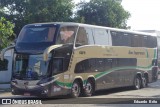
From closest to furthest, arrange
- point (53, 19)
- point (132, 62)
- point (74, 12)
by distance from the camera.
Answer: point (132, 62)
point (53, 19)
point (74, 12)

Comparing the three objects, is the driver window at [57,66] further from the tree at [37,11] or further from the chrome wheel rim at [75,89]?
the tree at [37,11]

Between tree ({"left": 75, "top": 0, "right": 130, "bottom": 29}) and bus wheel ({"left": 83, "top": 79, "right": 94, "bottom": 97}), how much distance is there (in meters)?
27.2

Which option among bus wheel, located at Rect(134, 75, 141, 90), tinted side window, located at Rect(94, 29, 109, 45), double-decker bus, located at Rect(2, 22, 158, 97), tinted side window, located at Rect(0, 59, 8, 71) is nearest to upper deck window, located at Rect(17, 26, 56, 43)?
double-decker bus, located at Rect(2, 22, 158, 97)

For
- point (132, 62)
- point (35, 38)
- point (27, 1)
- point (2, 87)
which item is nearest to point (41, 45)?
point (35, 38)

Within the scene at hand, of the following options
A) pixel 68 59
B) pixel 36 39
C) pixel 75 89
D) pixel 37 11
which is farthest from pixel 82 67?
pixel 37 11

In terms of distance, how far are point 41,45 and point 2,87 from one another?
9.97 meters

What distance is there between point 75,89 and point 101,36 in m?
3.68

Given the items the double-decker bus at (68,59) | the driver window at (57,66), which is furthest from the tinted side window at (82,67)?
the driver window at (57,66)

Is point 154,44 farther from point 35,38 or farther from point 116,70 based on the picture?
point 35,38


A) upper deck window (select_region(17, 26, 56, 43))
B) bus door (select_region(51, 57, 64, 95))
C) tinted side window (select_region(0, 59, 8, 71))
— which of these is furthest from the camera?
tinted side window (select_region(0, 59, 8, 71))

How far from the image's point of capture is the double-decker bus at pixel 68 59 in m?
16.2

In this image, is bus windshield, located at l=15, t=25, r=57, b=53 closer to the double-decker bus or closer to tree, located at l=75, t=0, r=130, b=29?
the double-decker bus

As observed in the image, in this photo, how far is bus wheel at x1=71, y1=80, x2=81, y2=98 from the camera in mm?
17547

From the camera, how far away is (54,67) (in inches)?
647
